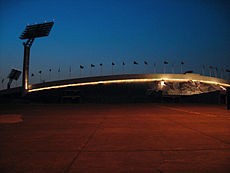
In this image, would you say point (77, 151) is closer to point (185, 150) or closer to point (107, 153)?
point (107, 153)

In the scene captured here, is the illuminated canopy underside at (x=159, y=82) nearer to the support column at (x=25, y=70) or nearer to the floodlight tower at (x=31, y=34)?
the support column at (x=25, y=70)

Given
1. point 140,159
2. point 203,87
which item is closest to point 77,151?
point 140,159

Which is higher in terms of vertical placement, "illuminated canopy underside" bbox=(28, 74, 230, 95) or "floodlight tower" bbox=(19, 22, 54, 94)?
"floodlight tower" bbox=(19, 22, 54, 94)

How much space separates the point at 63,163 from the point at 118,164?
1.01 metres

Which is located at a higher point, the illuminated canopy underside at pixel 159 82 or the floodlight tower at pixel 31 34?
the floodlight tower at pixel 31 34

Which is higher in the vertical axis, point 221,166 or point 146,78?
point 146,78

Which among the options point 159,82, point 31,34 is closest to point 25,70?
point 31,34

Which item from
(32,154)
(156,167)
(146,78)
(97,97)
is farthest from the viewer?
(146,78)

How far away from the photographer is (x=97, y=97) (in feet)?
131

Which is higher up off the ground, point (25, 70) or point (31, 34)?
point (31, 34)

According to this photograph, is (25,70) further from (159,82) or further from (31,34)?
(159,82)

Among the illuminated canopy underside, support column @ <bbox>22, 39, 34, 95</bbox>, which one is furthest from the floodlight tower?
the illuminated canopy underside

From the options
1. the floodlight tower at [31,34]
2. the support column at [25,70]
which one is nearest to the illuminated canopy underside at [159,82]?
the support column at [25,70]

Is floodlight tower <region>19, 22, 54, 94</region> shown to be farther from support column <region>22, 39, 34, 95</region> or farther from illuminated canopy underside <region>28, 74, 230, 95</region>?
illuminated canopy underside <region>28, 74, 230, 95</region>
